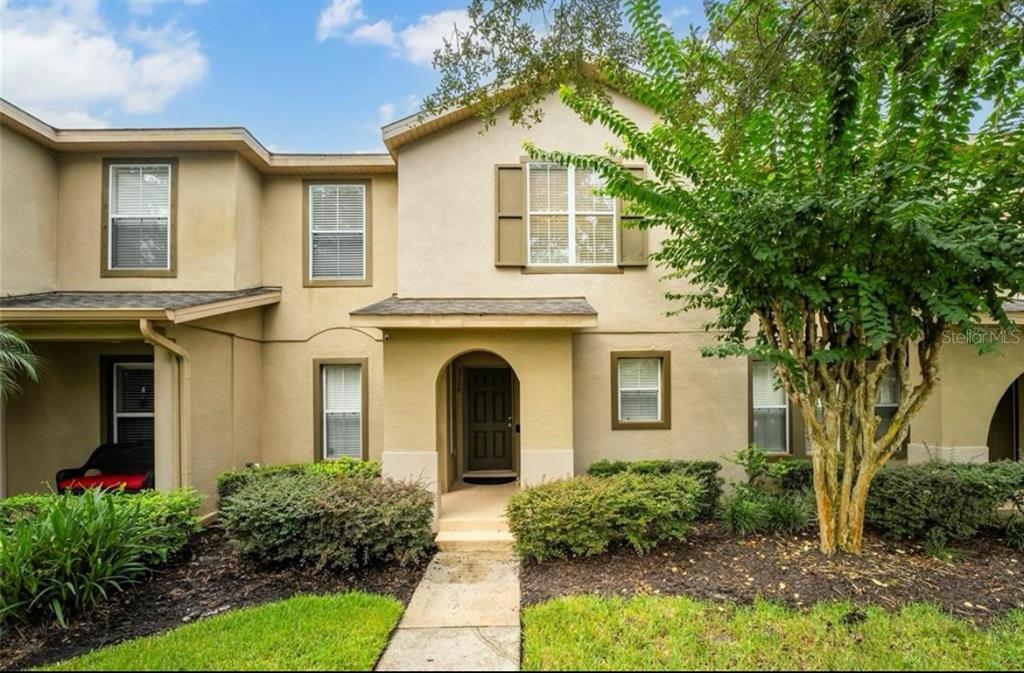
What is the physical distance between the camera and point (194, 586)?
209 inches

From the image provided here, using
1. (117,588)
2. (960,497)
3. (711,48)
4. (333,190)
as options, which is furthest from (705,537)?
(333,190)

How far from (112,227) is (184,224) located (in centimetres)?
124

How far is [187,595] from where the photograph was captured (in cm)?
512

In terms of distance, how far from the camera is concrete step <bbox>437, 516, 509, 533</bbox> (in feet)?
22.2

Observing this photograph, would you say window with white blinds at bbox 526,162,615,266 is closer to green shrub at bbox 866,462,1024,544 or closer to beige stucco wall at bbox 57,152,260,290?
green shrub at bbox 866,462,1024,544

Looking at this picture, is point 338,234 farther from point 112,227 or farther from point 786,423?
point 786,423

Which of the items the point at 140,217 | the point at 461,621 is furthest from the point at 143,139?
the point at 461,621

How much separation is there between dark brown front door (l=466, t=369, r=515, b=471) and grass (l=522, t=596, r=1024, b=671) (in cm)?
492

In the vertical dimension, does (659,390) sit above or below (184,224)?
below

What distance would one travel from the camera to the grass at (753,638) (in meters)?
3.71

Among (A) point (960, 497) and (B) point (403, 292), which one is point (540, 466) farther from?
(A) point (960, 497)

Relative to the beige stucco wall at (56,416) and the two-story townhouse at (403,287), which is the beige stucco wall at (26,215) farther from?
the beige stucco wall at (56,416)

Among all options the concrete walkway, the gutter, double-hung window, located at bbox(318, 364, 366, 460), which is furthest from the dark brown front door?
the gutter

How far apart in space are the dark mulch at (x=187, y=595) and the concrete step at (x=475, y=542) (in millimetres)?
565
